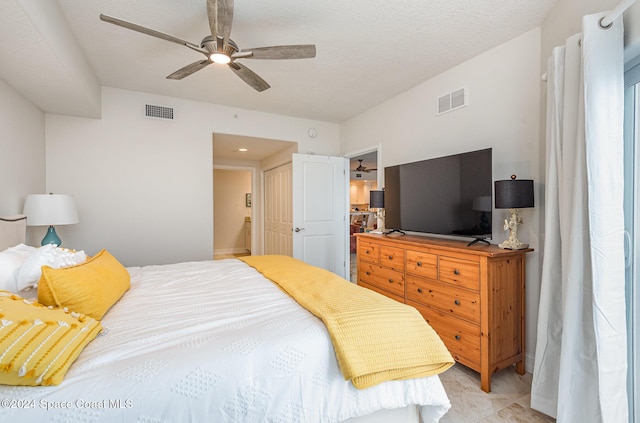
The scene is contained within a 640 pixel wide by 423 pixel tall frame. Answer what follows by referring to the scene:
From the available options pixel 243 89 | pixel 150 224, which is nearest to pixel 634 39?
pixel 243 89

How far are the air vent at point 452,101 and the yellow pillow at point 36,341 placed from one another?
3.18 meters

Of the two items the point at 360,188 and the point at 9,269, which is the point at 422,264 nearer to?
the point at 9,269

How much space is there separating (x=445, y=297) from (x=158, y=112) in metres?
3.79

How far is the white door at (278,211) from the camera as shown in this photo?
4707 mm

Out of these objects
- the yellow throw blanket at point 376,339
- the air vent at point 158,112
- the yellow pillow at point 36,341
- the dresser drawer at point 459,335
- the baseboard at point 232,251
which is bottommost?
the baseboard at point 232,251

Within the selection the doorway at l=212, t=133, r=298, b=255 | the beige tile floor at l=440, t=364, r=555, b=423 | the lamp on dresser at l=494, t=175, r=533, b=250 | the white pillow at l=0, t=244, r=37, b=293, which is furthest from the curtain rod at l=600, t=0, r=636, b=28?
the doorway at l=212, t=133, r=298, b=255

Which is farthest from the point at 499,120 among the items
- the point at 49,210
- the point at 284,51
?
the point at 49,210

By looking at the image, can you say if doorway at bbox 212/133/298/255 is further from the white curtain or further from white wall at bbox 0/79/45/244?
the white curtain

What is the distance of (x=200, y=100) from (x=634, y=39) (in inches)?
154

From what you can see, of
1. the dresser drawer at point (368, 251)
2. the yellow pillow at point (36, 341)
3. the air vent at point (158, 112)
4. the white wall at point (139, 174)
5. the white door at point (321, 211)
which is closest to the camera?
the yellow pillow at point (36, 341)

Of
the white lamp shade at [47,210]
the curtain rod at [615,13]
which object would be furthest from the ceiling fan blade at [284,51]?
the white lamp shade at [47,210]

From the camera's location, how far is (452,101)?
284cm

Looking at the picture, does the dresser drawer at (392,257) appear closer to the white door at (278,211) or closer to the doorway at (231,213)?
the white door at (278,211)

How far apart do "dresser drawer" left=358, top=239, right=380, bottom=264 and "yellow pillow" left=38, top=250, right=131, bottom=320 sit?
86.9 inches
